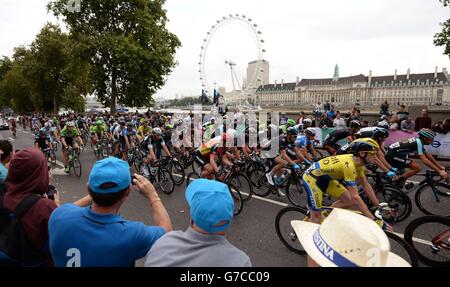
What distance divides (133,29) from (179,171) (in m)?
23.3

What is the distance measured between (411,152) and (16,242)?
6660 mm

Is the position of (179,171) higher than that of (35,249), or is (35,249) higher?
(35,249)

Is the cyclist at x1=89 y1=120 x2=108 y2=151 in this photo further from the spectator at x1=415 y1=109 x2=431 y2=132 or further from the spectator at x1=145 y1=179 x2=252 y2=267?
the spectator at x1=415 y1=109 x2=431 y2=132

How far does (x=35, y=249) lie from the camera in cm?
204

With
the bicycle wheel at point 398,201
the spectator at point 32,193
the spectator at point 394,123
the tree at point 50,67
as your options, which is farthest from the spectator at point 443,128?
the tree at point 50,67

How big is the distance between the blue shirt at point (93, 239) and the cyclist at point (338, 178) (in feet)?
9.78

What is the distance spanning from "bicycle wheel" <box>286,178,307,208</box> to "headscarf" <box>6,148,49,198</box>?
504cm

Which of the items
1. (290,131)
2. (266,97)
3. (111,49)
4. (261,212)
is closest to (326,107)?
(290,131)

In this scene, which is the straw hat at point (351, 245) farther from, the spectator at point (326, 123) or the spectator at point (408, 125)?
the spectator at point (326, 123)

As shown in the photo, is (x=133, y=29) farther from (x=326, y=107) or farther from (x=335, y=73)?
(x=335, y=73)

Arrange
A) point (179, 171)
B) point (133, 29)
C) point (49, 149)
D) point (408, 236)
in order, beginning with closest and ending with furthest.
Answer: point (408, 236) → point (179, 171) → point (49, 149) → point (133, 29)

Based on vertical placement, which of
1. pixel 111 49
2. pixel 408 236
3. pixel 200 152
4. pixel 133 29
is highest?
pixel 133 29

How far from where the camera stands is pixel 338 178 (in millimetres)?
4082

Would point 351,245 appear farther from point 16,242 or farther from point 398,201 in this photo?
point 398,201
